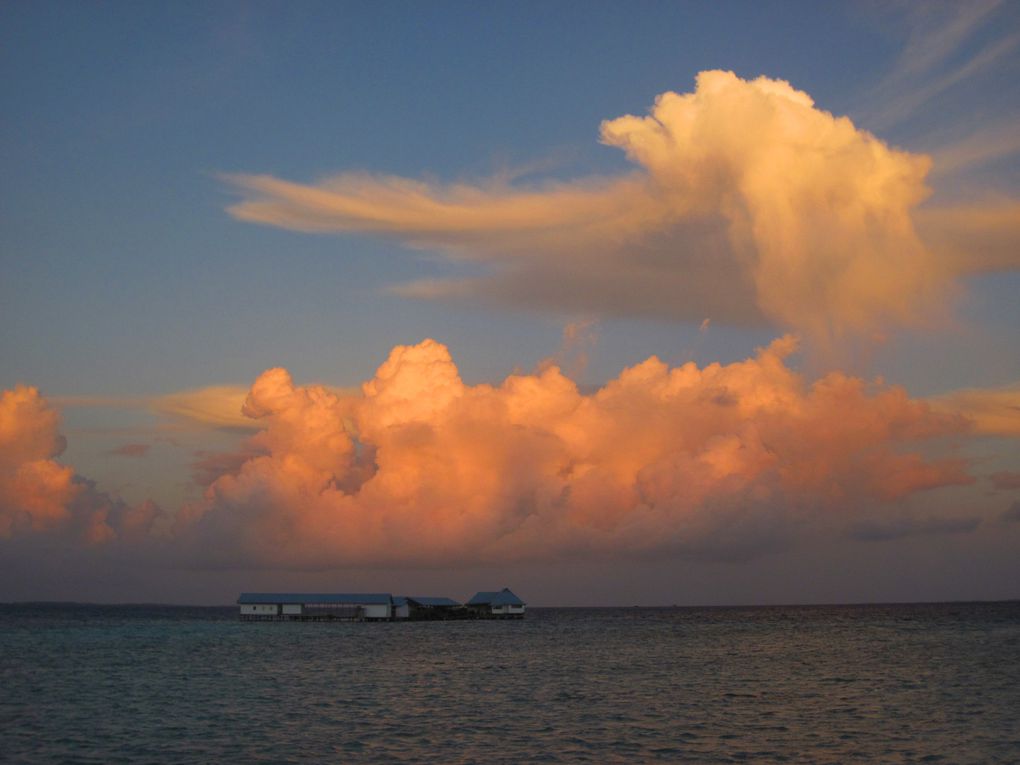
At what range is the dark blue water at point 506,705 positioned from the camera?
42.8m

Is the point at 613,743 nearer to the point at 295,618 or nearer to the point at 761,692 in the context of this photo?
the point at 761,692

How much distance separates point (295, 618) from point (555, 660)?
3765 inches

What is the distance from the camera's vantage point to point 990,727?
48844 millimetres

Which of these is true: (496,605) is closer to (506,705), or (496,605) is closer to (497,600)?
(497,600)

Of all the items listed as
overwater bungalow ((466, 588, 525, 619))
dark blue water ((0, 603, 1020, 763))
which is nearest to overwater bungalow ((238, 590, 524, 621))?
overwater bungalow ((466, 588, 525, 619))

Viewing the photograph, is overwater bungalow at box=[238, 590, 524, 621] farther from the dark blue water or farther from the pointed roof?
the dark blue water

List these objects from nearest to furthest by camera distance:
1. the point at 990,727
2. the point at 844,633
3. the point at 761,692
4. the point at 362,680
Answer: the point at 990,727, the point at 761,692, the point at 362,680, the point at 844,633

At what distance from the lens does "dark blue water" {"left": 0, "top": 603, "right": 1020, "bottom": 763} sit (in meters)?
42.8

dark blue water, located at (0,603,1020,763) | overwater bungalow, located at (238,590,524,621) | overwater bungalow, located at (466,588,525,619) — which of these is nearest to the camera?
dark blue water, located at (0,603,1020,763)

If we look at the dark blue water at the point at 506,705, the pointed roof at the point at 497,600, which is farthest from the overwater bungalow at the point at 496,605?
the dark blue water at the point at 506,705

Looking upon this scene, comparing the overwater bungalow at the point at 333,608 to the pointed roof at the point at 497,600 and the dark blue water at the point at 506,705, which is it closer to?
the pointed roof at the point at 497,600

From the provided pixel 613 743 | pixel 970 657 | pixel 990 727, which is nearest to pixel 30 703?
pixel 613 743

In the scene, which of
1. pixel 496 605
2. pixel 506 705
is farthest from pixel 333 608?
pixel 506 705

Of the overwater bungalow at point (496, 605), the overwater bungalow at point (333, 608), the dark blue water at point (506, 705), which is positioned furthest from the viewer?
the overwater bungalow at point (496, 605)
